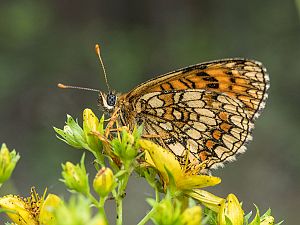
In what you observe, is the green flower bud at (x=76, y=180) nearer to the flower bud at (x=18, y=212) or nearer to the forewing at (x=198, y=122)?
the flower bud at (x=18, y=212)

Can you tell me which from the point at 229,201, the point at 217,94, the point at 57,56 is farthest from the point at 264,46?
the point at 229,201

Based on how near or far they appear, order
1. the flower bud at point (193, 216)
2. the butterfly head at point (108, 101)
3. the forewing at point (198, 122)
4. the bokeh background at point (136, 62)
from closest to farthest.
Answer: the flower bud at point (193, 216)
the forewing at point (198, 122)
the butterfly head at point (108, 101)
the bokeh background at point (136, 62)

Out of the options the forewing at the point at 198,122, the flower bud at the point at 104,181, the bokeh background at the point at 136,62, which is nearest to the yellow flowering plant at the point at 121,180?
the flower bud at the point at 104,181

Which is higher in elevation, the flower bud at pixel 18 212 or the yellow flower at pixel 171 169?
the yellow flower at pixel 171 169

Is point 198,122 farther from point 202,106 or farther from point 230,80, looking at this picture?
point 230,80

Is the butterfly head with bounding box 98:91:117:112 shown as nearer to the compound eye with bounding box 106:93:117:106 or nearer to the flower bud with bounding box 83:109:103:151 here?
the compound eye with bounding box 106:93:117:106

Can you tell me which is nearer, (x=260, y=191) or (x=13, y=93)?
(x=260, y=191)

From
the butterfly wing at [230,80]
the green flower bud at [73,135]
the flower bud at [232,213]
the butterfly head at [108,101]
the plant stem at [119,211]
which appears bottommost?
the flower bud at [232,213]

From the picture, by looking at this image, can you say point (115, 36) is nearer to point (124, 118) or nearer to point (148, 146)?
point (124, 118)

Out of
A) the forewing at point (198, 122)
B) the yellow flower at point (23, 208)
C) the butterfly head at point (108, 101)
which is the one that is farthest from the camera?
the butterfly head at point (108, 101)
